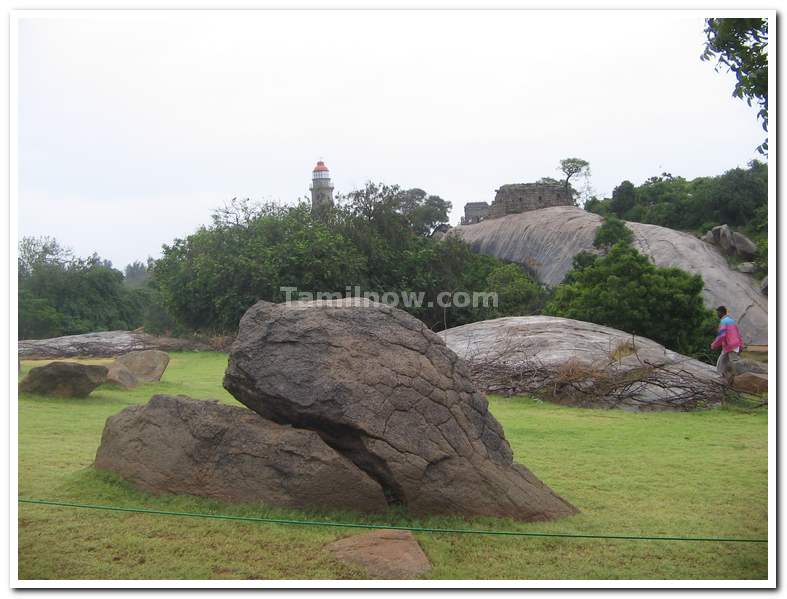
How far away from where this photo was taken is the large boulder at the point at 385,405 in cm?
514

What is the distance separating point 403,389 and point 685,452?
367cm

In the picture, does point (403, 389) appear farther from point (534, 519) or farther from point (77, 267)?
point (77, 267)

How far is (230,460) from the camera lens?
17.1 ft

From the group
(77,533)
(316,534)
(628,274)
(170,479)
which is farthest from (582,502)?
(628,274)

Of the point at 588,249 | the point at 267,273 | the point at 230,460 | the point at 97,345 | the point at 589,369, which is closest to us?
the point at 230,460

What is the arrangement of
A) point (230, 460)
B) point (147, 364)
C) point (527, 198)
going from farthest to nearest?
point (527, 198) < point (147, 364) < point (230, 460)

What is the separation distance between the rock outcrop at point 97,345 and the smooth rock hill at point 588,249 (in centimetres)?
1293

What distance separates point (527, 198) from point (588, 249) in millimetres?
6627

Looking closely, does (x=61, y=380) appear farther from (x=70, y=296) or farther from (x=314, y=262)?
(x=70, y=296)

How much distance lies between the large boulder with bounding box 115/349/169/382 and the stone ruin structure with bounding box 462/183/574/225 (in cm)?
2468

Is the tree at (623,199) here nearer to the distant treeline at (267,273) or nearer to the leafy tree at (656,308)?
the distant treeline at (267,273)

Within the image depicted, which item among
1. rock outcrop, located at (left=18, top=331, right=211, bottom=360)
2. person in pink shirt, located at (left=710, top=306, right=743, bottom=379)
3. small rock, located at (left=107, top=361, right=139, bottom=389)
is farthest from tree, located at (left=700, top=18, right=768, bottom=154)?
rock outcrop, located at (left=18, top=331, right=211, bottom=360)

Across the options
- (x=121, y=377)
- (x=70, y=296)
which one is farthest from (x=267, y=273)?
(x=121, y=377)

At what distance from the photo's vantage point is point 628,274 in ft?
54.9
